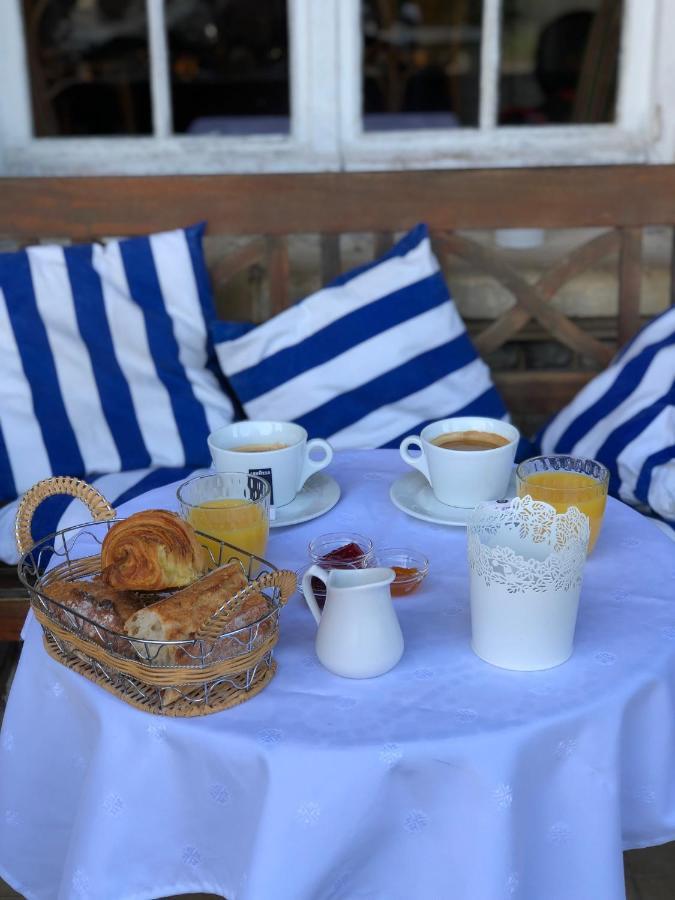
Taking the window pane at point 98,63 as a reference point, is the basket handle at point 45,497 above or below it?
below

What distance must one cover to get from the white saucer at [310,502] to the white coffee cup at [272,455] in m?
0.01

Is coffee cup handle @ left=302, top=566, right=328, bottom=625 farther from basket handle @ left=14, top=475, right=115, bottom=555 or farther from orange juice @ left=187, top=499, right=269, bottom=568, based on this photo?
basket handle @ left=14, top=475, right=115, bottom=555

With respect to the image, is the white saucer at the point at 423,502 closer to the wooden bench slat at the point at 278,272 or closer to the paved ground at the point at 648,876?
the paved ground at the point at 648,876

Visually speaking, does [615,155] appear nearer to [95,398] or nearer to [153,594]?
[95,398]

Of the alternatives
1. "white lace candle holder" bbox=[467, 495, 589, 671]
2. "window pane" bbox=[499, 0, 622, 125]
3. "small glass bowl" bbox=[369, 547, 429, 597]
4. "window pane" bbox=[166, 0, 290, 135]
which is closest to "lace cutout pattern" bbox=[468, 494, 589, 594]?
"white lace candle holder" bbox=[467, 495, 589, 671]

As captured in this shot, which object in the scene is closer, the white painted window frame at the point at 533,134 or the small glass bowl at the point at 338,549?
the small glass bowl at the point at 338,549

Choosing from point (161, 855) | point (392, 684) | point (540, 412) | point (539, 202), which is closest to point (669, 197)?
point (539, 202)

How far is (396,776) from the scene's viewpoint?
856 millimetres

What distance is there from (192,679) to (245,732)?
6cm

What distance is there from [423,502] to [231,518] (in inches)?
11.5

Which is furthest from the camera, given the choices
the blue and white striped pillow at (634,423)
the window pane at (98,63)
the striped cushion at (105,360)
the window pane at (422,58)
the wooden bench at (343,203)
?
the window pane at (422,58)

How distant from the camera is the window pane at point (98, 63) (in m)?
3.95

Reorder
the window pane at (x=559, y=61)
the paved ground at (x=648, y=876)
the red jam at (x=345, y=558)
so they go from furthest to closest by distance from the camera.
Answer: the window pane at (x=559, y=61), the paved ground at (x=648, y=876), the red jam at (x=345, y=558)

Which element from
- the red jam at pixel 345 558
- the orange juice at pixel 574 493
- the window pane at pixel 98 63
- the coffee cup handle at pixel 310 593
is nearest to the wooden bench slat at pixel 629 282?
the orange juice at pixel 574 493
